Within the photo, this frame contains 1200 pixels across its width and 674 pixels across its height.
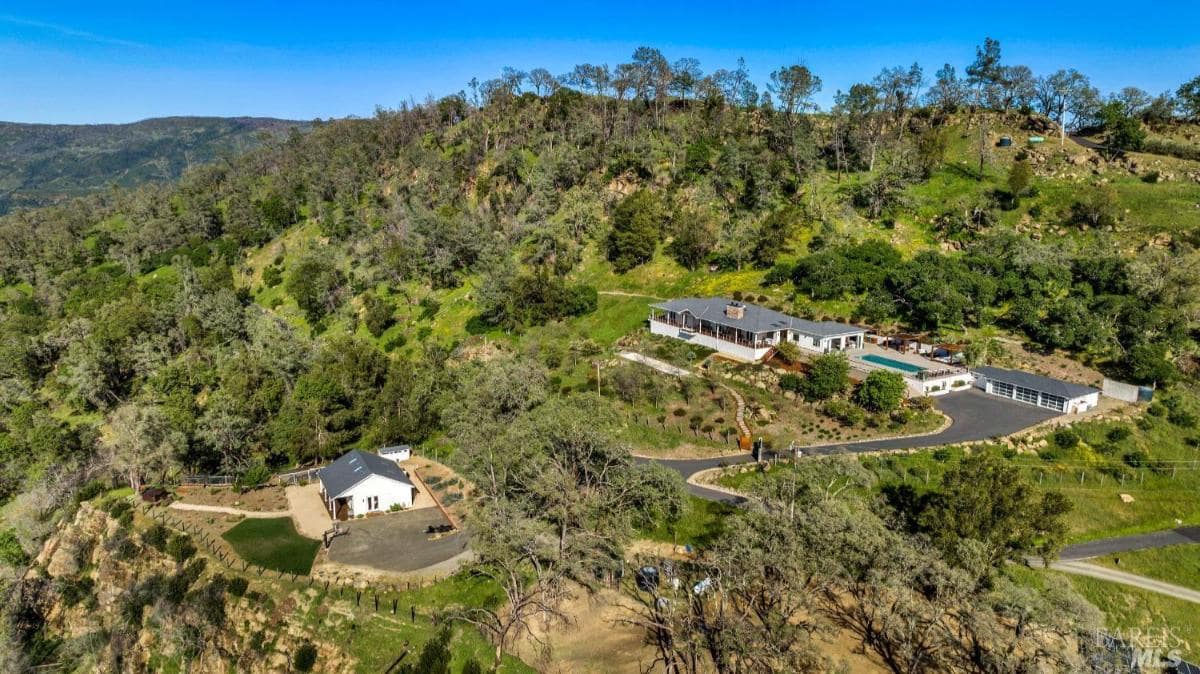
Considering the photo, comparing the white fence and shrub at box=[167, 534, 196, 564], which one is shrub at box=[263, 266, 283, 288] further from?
shrub at box=[167, 534, 196, 564]

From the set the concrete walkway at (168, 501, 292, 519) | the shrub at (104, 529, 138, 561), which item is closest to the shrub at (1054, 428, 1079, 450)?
the concrete walkway at (168, 501, 292, 519)

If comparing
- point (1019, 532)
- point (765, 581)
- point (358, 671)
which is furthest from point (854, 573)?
point (358, 671)

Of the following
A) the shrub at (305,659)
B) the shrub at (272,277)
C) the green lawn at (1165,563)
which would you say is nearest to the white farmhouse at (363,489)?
the shrub at (305,659)

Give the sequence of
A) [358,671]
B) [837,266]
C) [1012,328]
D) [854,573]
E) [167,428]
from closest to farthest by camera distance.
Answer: [854,573]
[358,671]
[167,428]
[1012,328]
[837,266]

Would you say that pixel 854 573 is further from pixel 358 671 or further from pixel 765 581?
pixel 358 671

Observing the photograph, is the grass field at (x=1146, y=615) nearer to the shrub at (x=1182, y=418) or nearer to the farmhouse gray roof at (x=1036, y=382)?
the farmhouse gray roof at (x=1036, y=382)

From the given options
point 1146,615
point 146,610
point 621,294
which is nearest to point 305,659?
point 146,610
